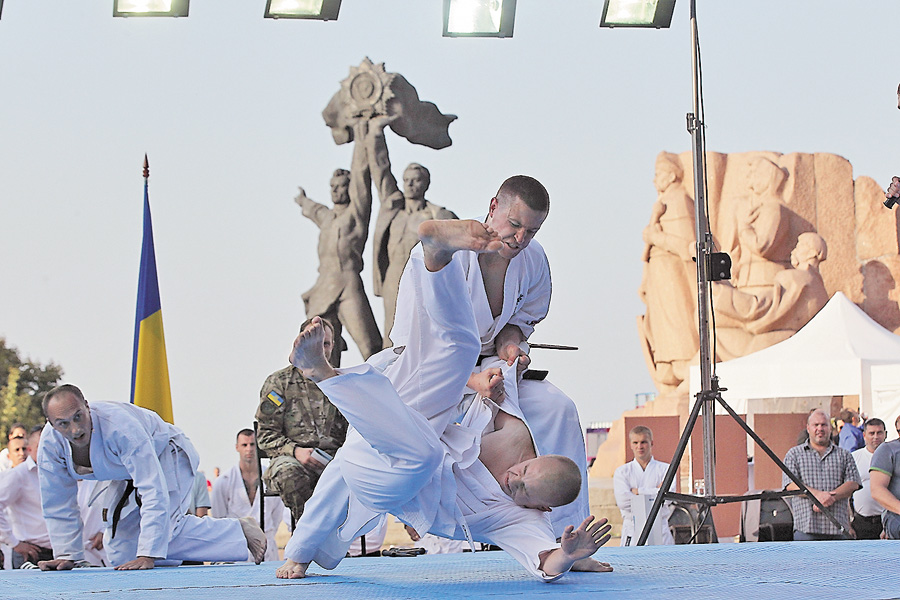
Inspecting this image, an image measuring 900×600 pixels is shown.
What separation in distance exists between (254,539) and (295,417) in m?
0.96

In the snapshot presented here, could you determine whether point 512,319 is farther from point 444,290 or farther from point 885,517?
A: point 885,517

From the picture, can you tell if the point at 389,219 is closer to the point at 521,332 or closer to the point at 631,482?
the point at 631,482

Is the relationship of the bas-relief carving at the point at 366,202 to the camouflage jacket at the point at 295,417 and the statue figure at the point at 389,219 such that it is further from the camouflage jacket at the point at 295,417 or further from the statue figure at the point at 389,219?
the camouflage jacket at the point at 295,417

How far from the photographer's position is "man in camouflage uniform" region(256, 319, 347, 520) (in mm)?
5734

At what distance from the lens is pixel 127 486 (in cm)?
487

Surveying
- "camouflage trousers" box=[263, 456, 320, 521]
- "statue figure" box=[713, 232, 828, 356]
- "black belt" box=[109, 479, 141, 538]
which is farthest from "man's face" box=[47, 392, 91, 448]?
"statue figure" box=[713, 232, 828, 356]

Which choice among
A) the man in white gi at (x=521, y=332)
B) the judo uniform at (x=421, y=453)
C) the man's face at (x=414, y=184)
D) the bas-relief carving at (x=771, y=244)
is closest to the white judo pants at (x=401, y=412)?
the judo uniform at (x=421, y=453)

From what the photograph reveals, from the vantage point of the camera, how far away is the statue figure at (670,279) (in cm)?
1833

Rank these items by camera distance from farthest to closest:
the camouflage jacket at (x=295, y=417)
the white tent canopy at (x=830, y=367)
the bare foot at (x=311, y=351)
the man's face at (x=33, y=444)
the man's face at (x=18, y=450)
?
1. the white tent canopy at (x=830, y=367)
2. the man's face at (x=18, y=450)
3. the man's face at (x=33, y=444)
4. the camouflage jacket at (x=295, y=417)
5. the bare foot at (x=311, y=351)

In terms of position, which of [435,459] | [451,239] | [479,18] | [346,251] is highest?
[479,18]

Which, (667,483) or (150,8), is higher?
(150,8)

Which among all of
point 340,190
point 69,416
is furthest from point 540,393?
point 340,190

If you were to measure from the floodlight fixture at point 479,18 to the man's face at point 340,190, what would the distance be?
2.47 metres

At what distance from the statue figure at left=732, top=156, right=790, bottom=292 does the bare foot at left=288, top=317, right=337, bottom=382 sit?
1627cm
